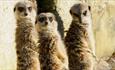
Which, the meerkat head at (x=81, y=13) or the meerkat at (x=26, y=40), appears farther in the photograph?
the meerkat head at (x=81, y=13)

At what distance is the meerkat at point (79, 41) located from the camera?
989cm

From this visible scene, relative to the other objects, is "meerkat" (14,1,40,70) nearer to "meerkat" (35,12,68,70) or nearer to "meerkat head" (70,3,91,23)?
"meerkat" (35,12,68,70)

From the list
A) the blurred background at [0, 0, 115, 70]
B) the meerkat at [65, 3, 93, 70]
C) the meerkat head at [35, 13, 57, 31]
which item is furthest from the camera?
the blurred background at [0, 0, 115, 70]

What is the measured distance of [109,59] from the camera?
44.6 ft

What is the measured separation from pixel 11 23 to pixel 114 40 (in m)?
3.05

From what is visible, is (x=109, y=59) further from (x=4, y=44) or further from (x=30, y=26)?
(x=30, y=26)

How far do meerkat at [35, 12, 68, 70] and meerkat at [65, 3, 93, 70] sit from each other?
1.57 feet

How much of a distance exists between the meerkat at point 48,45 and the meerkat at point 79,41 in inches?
18.8

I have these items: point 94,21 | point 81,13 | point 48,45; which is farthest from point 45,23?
point 94,21

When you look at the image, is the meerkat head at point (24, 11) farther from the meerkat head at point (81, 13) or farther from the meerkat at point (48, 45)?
the meerkat head at point (81, 13)

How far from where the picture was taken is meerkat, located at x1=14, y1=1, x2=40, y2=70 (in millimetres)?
9320

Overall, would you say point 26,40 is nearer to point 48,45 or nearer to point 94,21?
point 48,45

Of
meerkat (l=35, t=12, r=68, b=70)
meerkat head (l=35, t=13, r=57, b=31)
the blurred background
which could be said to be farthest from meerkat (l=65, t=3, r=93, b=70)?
the blurred background

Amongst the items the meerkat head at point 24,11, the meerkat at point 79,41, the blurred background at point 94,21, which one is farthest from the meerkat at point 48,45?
the blurred background at point 94,21
